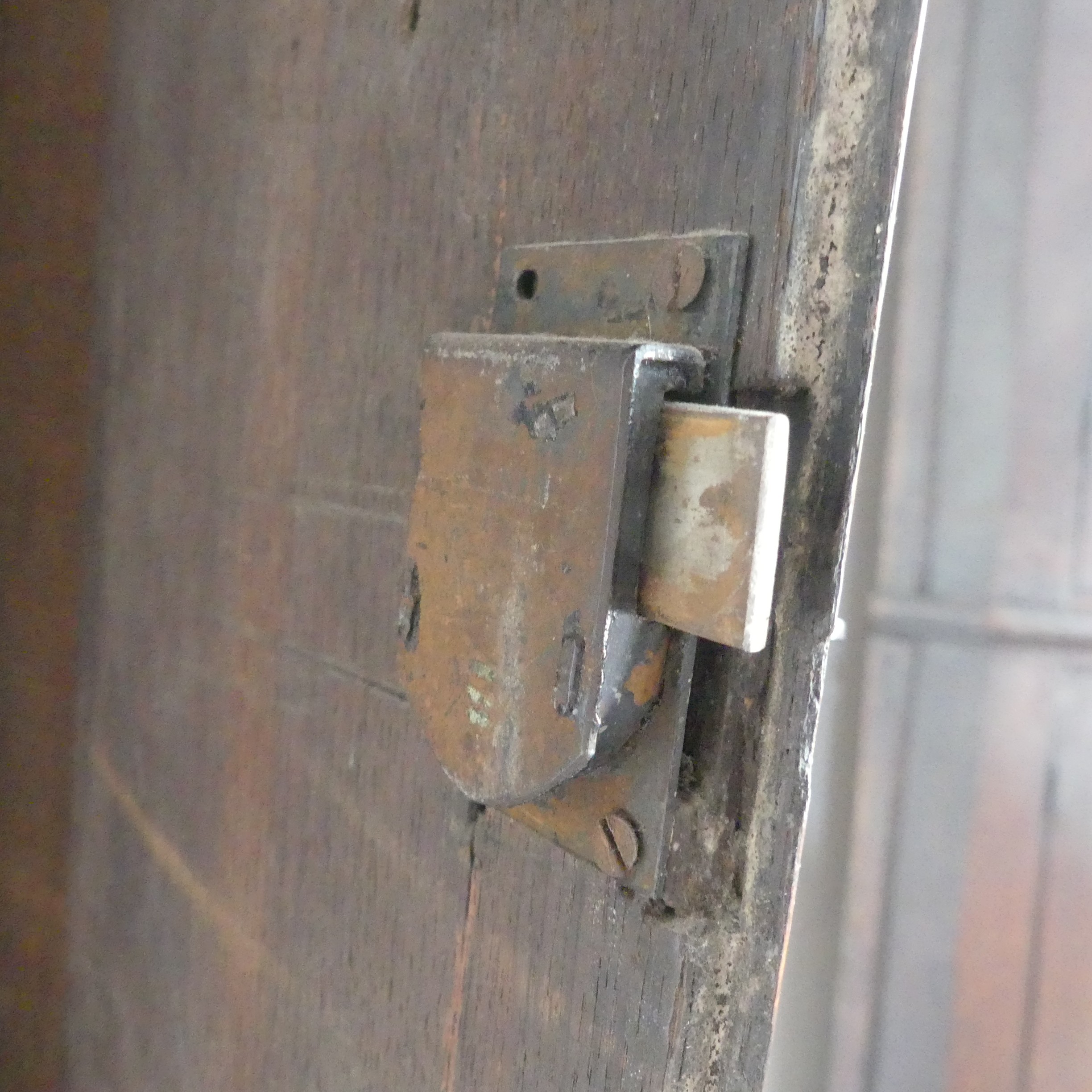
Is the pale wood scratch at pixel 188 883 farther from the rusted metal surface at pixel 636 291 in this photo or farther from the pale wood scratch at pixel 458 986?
the rusted metal surface at pixel 636 291

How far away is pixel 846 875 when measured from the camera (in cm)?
98

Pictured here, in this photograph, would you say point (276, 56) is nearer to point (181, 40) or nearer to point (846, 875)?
point (181, 40)

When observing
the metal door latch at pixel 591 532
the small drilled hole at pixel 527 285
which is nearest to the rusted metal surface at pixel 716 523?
the metal door latch at pixel 591 532

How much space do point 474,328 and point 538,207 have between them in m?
0.06

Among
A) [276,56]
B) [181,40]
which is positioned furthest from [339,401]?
[181,40]

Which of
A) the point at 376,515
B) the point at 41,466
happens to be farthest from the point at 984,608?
the point at 41,466

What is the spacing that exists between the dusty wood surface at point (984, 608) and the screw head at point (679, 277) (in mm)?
667

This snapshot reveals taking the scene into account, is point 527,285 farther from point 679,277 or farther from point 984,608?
point 984,608

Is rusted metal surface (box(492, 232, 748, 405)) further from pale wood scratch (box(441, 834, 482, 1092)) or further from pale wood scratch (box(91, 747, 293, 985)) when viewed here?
pale wood scratch (box(91, 747, 293, 985))

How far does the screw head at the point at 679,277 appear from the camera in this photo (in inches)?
11.9

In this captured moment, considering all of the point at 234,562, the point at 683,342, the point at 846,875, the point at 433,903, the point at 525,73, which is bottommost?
the point at 846,875

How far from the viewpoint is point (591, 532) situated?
29 cm

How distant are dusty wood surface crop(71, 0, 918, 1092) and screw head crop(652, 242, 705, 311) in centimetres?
2

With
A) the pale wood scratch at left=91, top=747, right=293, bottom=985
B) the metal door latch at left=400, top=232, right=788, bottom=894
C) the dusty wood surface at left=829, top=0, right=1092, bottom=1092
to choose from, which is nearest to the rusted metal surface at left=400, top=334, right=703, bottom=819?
the metal door latch at left=400, top=232, right=788, bottom=894
